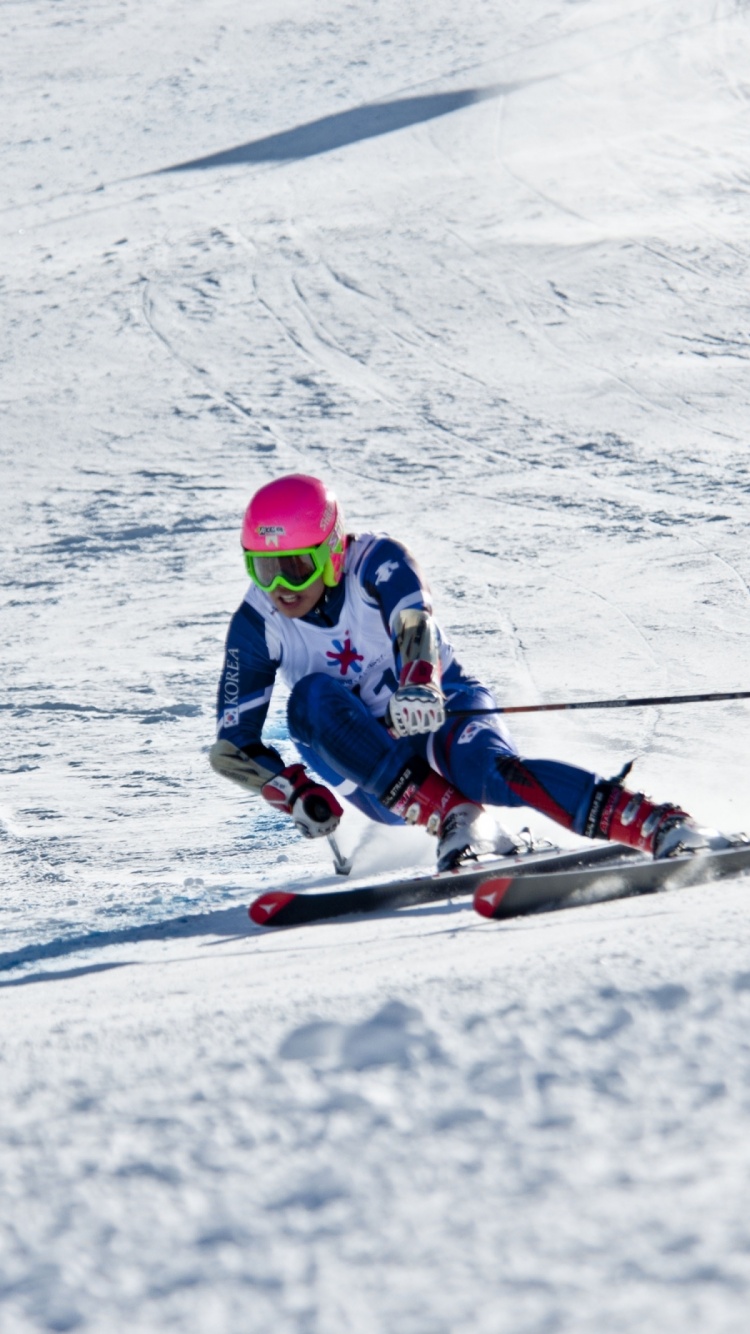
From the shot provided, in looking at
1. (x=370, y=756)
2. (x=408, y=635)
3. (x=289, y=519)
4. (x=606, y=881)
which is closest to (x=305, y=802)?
(x=370, y=756)

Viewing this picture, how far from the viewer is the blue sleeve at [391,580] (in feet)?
13.4

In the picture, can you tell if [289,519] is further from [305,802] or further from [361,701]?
[305,802]

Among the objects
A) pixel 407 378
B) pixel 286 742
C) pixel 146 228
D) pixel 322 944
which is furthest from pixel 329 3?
pixel 322 944

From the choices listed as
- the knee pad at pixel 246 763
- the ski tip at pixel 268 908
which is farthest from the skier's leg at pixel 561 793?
the ski tip at pixel 268 908

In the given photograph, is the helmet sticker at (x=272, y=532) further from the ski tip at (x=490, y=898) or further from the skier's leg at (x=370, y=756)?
the ski tip at (x=490, y=898)

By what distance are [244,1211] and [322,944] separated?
1576mm

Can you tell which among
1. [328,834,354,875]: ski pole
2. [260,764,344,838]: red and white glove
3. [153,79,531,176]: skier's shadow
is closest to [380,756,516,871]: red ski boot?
[260,764,344,838]: red and white glove

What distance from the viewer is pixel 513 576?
7211 mm

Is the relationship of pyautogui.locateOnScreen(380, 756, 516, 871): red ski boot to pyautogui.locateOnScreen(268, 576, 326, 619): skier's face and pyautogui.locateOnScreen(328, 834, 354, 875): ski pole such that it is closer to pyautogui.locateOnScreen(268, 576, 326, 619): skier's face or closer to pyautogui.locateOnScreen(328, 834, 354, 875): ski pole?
pyautogui.locateOnScreen(328, 834, 354, 875): ski pole

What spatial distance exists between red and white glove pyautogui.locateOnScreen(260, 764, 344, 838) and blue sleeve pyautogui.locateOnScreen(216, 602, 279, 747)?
8.0 inches

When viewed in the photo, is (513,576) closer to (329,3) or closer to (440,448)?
(440,448)

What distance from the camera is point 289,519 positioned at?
157 inches

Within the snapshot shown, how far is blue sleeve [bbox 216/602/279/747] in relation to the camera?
4207 millimetres

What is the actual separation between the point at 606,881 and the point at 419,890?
66cm
